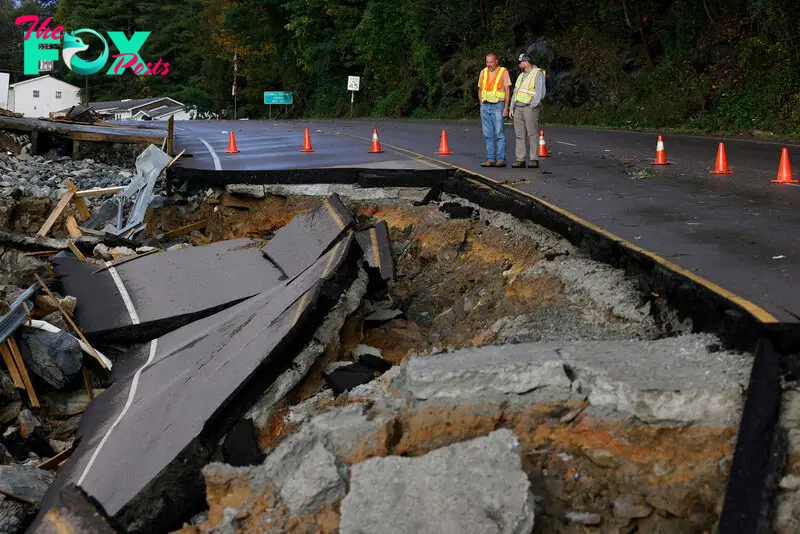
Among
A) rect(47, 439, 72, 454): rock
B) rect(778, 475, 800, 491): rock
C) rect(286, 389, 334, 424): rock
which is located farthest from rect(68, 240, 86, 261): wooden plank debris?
rect(778, 475, 800, 491): rock

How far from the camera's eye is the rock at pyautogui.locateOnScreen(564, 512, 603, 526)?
12.5 feet

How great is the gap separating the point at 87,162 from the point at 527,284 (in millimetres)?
17712

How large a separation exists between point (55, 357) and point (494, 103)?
7892 millimetres

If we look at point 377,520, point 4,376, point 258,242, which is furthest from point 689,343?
point 258,242

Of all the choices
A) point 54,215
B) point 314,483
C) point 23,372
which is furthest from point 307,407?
point 54,215

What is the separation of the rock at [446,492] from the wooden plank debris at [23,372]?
507cm

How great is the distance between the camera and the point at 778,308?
476 centimetres

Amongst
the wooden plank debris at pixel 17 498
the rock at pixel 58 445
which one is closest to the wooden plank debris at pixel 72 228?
the rock at pixel 58 445

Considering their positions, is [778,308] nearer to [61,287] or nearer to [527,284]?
[527,284]

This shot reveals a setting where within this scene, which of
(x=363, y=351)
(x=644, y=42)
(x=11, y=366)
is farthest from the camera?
(x=644, y=42)

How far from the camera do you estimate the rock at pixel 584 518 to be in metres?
3.79

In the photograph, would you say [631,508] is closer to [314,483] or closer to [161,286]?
[314,483]

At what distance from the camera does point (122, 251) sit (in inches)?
462

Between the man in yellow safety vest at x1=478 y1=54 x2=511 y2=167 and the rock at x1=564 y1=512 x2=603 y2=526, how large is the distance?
9.77 metres
